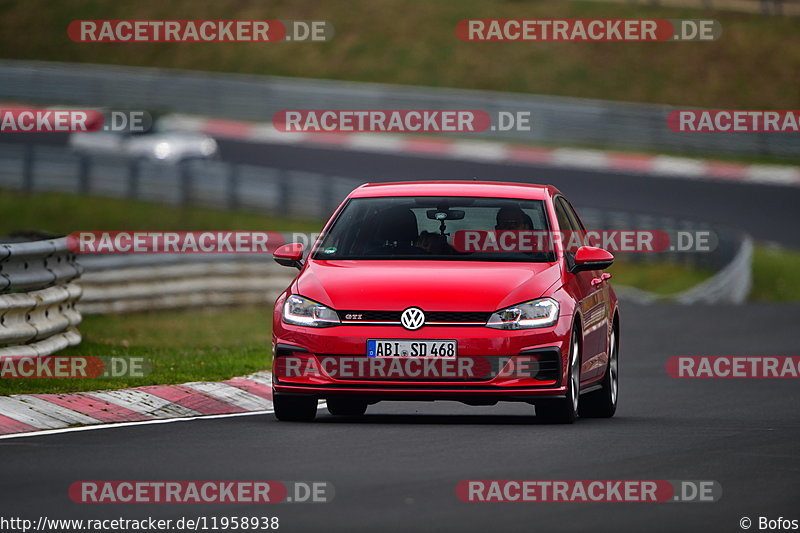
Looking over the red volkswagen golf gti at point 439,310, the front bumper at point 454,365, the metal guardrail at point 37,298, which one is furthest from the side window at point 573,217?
the metal guardrail at point 37,298

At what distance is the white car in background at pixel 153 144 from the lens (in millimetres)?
45281

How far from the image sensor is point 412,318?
1093 centimetres

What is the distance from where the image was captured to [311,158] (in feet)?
150

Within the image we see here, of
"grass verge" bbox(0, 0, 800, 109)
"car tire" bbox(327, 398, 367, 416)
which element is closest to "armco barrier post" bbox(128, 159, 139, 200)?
"grass verge" bbox(0, 0, 800, 109)

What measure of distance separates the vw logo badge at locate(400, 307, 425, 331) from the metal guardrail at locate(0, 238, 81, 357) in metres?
3.82

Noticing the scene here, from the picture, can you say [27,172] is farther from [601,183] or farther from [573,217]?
[573,217]

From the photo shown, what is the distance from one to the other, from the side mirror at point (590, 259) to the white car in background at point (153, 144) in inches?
1304

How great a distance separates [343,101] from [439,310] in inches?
1476

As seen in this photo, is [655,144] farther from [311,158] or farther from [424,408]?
[424,408]

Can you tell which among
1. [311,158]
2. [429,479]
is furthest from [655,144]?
[429,479]

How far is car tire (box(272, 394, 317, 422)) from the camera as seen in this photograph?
11.4 metres

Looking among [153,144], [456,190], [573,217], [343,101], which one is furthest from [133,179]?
[456,190]

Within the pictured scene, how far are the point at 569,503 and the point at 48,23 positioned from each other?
53.5 metres

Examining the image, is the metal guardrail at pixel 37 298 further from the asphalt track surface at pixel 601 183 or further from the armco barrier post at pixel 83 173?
the asphalt track surface at pixel 601 183
